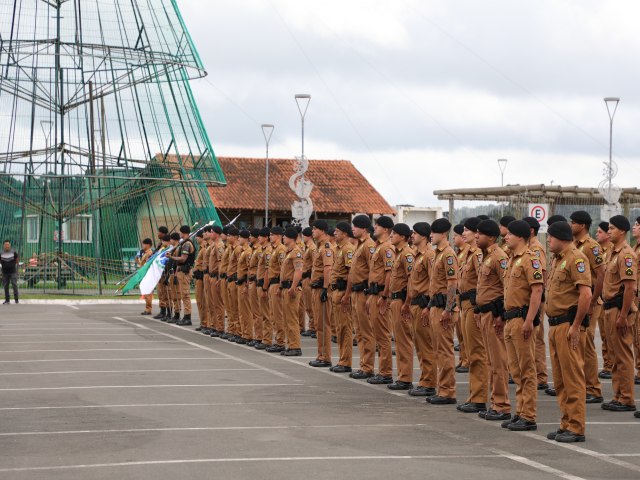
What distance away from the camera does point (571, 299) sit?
395 inches

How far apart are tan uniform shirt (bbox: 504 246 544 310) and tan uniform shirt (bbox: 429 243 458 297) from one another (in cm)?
172

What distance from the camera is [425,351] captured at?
13.0m

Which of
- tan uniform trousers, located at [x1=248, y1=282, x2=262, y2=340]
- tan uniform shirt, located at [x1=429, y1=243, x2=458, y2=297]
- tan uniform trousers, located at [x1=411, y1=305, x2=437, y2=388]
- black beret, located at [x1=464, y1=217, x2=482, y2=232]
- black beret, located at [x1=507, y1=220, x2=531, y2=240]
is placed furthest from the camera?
tan uniform trousers, located at [x1=248, y1=282, x2=262, y2=340]

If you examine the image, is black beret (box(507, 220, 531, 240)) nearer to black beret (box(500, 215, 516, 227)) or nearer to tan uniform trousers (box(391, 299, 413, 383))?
black beret (box(500, 215, 516, 227))

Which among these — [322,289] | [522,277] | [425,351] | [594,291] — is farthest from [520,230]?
[322,289]

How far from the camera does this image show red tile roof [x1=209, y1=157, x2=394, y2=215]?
5322cm

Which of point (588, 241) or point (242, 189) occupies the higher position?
point (242, 189)

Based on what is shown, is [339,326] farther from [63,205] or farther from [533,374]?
[63,205]

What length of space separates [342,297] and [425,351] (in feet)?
8.14

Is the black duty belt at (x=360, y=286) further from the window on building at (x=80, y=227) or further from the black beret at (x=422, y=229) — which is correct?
the window on building at (x=80, y=227)

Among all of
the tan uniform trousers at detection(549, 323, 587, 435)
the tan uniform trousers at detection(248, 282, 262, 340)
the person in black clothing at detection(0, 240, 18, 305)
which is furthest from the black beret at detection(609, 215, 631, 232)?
the person in black clothing at detection(0, 240, 18, 305)

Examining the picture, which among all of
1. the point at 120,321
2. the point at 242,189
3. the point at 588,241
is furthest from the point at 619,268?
the point at 242,189

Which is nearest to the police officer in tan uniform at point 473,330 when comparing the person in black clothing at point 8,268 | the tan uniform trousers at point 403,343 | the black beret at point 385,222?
the tan uniform trousers at point 403,343

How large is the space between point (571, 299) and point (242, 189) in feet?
147
